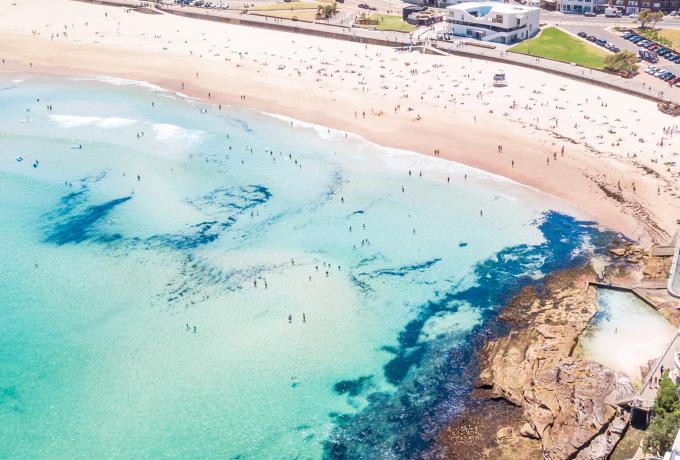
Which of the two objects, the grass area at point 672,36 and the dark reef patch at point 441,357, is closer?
the dark reef patch at point 441,357

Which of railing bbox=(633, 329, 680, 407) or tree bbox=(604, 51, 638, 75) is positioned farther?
tree bbox=(604, 51, 638, 75)

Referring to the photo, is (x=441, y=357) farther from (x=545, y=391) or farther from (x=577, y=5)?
(x=577, y=5)

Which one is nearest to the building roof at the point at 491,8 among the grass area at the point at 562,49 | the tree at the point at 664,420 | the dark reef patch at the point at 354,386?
the grass area at the point at 562,49

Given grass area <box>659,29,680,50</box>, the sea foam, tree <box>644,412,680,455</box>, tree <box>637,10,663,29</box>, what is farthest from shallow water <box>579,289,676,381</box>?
tree <box>637,10,663,29</box>

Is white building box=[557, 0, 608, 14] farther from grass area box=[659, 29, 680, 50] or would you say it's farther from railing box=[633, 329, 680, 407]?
railing box=[633, 329, 680, 407]

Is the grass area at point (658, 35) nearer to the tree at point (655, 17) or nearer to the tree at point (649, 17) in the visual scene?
the tree at point (649, 17)

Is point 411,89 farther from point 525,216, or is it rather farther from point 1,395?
point 1,395
